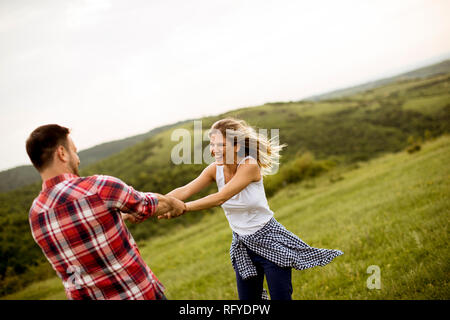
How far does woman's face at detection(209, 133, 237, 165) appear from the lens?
3.41 metres

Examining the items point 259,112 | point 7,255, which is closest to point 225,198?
point 7,255

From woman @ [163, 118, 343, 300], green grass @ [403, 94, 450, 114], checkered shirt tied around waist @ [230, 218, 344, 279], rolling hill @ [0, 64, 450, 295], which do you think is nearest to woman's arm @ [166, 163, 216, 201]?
woman @ [163, 118, 343, 300]

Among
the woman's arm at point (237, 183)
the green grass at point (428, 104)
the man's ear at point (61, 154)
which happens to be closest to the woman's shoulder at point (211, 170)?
the woman's arm at point (237, 183)

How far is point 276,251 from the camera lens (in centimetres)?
310

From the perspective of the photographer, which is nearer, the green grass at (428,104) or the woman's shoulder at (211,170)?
the woman's shoulder at (211,170)

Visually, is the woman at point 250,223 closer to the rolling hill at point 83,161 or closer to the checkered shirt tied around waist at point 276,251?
the checkered shirt tied around waist at point 276,251

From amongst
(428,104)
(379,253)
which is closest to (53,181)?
(379,253)

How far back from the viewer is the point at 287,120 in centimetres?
7969

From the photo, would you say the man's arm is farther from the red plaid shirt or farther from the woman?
the woman

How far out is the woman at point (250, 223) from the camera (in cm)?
311

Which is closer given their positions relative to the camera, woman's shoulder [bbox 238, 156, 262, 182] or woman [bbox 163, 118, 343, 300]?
woman [bbox 163, 118, 343, 300]

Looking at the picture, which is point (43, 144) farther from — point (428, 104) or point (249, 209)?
point (428, 104)

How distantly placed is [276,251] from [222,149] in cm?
121
